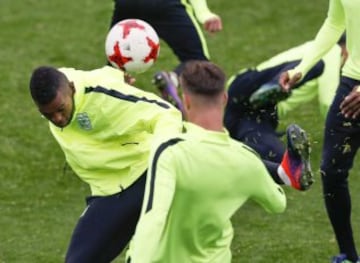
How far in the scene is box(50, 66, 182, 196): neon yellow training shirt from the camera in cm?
711

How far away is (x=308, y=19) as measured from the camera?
50.6 feet

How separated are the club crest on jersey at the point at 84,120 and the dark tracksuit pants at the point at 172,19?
393 centimetres

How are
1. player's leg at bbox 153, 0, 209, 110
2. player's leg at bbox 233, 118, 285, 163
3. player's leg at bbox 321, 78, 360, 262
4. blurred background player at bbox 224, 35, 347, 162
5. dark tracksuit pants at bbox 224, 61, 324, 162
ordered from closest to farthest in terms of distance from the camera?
player's leg at bbox 321, 78, 360, 262 < player's leg at bbox 233, 118, 285, 163 < blurred background player at bbox 224, 35, 347, 162 < dark tracksuit pants at bbox 224, 61, 324, 162 < player's leg at bbox 153, 0, 209, 110

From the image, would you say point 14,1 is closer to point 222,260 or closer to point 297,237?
point 297,237

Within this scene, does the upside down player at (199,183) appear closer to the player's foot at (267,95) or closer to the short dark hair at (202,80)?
the short dark hair at (202,80)

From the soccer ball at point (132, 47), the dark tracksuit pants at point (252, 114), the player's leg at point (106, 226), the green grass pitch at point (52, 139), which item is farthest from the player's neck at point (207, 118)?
the dark tracksuit pants at point (252, 114)

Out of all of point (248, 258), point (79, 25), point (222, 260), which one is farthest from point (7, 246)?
point (79, 25)

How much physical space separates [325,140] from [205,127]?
8.89 feet

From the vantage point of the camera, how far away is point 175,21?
11.1 m

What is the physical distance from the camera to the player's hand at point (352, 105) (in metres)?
7.91

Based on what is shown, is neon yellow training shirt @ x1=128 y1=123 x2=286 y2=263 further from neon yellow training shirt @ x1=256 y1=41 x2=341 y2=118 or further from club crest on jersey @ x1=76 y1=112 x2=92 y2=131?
neon yellow training shirt @ x1=256 y1=41 x2=341 y2=118

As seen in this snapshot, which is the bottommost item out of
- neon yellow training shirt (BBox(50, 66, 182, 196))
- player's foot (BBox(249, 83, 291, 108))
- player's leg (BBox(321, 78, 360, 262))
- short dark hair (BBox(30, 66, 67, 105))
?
player's foot (BBox(249, 83, 291, 108))

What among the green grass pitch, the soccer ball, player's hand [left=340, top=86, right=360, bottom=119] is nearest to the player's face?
the soccer ball

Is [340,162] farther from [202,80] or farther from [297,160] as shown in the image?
[202,80]
